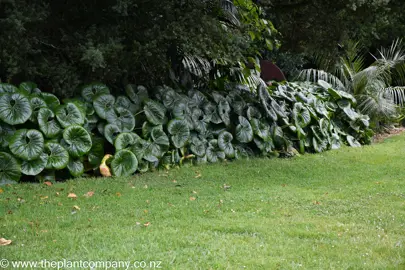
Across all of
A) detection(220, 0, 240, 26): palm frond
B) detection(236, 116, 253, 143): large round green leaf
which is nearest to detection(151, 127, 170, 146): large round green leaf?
detection(236, 116, 253, 143): large round green leaf

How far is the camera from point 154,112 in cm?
854

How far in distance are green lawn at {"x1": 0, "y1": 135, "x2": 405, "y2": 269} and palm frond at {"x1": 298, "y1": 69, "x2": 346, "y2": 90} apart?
6.19 m

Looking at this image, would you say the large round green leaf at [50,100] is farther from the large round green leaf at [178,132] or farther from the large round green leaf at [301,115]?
the large round green leaf at [301,115]

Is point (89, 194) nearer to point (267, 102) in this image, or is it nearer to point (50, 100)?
point (50, 100)

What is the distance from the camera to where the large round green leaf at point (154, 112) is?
332 inches

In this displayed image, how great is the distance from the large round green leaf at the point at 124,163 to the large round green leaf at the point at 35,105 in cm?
121

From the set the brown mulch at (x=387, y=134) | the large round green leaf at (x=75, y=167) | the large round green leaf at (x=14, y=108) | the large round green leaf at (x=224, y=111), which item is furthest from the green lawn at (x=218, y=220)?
the brown mulch at (x=387, y=134)

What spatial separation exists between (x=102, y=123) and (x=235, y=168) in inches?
Answer: 87.1

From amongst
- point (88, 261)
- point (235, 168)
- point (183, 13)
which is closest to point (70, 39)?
point (183, 13)

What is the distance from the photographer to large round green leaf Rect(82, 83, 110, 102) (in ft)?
26.2

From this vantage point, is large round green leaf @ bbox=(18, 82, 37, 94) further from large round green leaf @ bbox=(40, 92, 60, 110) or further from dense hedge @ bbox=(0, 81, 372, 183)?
large round green leaf @ bbox=(40, 92, 60, 110)

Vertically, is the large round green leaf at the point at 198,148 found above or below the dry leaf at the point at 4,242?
above

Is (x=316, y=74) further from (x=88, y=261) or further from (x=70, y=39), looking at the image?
(x=88, y=261)

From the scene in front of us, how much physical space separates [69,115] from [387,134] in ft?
33.4
